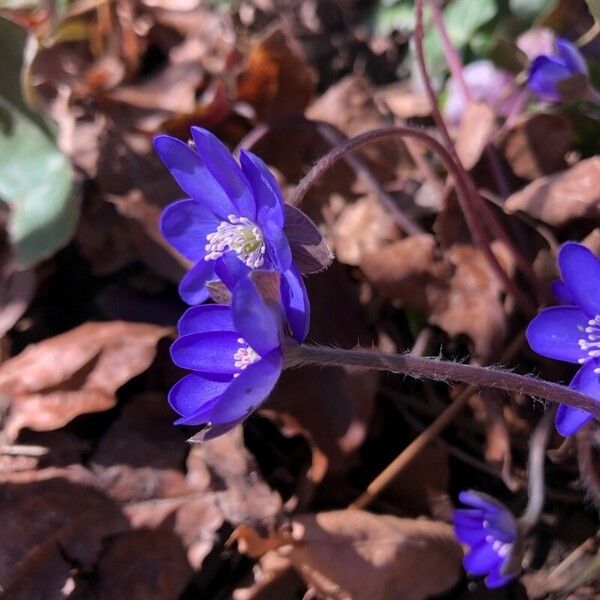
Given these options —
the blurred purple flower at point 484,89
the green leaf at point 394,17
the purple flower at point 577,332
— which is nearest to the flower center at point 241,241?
the purple flower at point 577,332

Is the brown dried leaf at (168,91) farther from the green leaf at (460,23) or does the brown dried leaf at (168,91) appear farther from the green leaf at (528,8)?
the green leaf at (528,8)

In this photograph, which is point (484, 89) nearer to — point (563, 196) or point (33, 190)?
point (563, 196)

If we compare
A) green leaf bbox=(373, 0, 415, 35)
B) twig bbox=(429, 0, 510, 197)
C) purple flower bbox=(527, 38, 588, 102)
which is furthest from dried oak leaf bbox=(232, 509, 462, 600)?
green leaf bbox=(373, 0, 415, 35)

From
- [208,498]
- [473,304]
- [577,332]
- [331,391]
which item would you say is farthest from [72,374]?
[577,332]

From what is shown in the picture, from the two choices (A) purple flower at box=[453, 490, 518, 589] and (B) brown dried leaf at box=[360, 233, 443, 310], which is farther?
(B) brown dried leaf at box=[360, 233, 443, 310]

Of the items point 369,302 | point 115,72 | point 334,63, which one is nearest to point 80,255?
point 115,72

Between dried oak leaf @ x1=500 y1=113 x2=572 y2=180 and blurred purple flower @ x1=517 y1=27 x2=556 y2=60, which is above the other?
blurred purple flower @ x1=517 y1=27 x2=556 y2=60

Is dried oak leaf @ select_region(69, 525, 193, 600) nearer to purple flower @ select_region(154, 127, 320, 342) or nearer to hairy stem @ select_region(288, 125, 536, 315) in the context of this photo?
purple flower @ select_region(154, 127, 320, 342)
